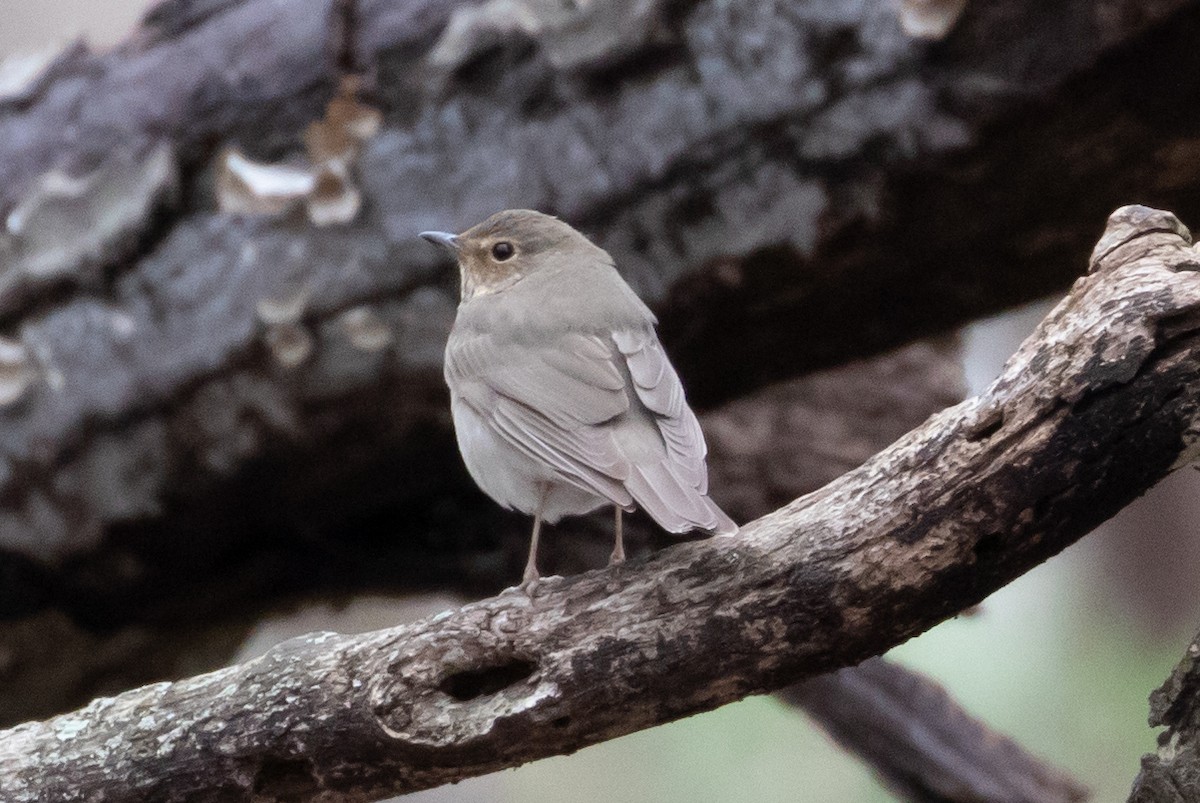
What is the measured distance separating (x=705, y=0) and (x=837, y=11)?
46 cm

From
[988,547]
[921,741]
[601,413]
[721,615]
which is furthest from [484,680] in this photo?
[921,741]

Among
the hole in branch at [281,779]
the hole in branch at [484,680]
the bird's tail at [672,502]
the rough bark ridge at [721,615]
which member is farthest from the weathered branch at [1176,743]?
the hole in branch at [281,779]

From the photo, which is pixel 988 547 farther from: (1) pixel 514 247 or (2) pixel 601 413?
(1) pixel 514 247

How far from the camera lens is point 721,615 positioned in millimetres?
2312

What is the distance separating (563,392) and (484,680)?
0.69m

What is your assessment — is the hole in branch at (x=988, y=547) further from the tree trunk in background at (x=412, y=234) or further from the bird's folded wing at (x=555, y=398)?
the tree trunk in background at (x=412, y=234)

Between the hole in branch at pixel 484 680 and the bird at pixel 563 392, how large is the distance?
17 cm

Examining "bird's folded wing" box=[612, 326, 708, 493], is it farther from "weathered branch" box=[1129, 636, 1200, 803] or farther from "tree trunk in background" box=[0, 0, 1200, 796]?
"tree trunk in background" box=[0, 0, 1200, 796]

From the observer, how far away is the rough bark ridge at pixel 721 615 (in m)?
2.09

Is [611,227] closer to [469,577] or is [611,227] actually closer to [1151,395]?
[469,577]

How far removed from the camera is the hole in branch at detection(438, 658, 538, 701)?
8.12 feet

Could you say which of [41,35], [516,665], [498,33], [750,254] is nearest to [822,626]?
[516,665]

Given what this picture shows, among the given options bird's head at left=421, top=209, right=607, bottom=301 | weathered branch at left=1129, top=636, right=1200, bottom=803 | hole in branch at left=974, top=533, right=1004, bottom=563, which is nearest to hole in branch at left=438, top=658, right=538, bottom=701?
hole in branch at left=974, top=533, right=1004, bottom=563

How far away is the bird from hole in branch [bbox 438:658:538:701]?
0.54ft
